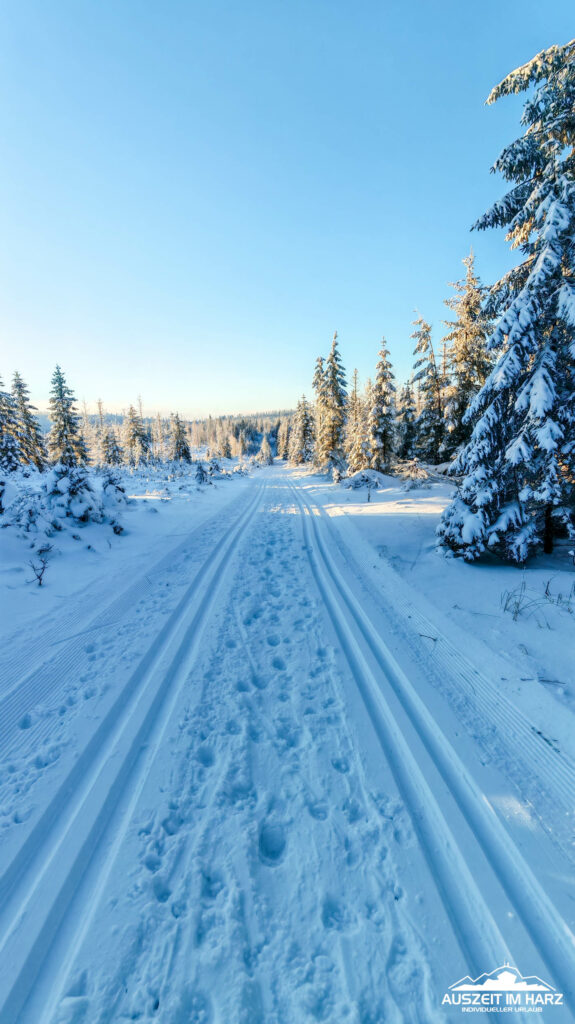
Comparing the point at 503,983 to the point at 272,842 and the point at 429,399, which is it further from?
the point at 429,399

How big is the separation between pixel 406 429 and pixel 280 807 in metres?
30.6

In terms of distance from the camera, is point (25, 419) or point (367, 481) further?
point (25, 419)

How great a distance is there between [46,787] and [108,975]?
4.57ft

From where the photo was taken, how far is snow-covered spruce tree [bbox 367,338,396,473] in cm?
2345

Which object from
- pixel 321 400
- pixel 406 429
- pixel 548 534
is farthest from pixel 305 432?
pixel 548 534

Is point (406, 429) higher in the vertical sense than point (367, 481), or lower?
higher

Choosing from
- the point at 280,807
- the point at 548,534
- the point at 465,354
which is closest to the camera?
the point at 280,807

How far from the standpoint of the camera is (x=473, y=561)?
22.9 feet

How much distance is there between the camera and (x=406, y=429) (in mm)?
29750

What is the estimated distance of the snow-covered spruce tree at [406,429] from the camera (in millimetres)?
28359

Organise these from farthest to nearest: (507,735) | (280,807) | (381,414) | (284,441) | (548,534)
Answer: (284,441)
(381,414)
(548,534)
(507,735)
(280,807)

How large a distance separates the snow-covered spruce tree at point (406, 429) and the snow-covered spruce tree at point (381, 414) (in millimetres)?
4326

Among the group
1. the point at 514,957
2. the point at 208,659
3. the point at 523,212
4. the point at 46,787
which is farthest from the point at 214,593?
the point at 523,212

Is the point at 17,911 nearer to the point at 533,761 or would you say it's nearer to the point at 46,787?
the point at 46,787
